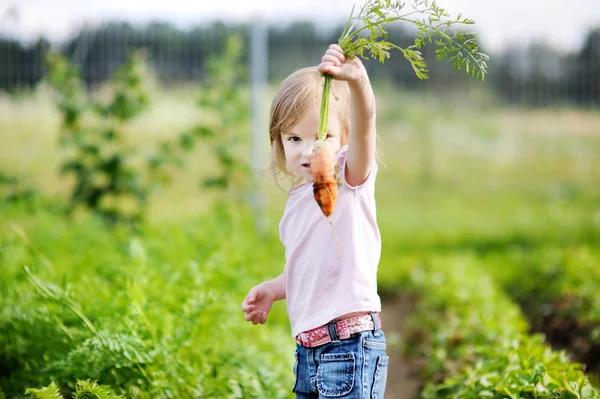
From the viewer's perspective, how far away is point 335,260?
230cm

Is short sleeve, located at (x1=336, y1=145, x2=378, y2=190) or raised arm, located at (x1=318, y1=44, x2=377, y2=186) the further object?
short sleeve, located at (x1=336, y1=145, x2=378, y2=190)

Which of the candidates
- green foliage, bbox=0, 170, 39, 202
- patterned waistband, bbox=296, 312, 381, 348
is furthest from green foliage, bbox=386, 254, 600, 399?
green foliage, bbox=0, 170, 39, 202

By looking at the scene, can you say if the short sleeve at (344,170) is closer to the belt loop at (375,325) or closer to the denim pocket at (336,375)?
the belt loop at (375,325)

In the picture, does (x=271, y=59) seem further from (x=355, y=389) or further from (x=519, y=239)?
(x=355, y=389)

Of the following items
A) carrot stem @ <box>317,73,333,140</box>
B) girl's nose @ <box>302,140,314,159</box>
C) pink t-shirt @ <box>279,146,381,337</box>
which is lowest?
pink t-shirt @ <box>279,146,381,337</box>

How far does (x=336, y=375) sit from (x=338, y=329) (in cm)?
14

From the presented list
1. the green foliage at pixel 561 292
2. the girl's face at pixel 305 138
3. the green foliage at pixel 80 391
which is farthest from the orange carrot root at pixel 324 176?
the green foliage at pixel 561 292

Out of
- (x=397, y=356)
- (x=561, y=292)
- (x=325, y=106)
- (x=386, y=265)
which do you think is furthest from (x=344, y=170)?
(x=386, y=265)

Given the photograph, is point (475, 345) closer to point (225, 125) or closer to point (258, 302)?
point (258, 302)

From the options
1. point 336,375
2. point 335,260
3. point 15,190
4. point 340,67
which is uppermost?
point 340,67

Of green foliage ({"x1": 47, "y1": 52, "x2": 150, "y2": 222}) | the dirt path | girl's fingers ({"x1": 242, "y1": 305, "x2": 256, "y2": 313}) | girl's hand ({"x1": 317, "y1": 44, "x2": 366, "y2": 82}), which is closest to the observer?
girl's hand ({"x1": 317, "y1": 44, "x2": 366, "y2": 82})

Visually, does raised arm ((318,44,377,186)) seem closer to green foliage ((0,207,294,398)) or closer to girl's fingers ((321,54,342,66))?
girl's fingers ((321,54,342,66))

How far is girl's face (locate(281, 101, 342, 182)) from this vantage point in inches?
91.5

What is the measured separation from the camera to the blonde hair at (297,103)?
2.33 m
